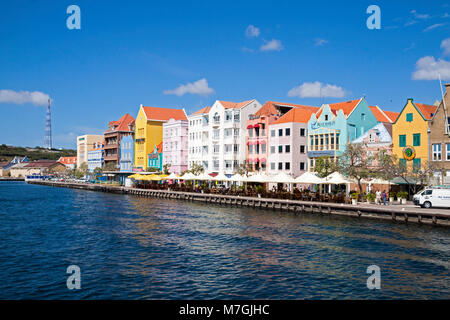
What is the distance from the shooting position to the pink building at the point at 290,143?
259 ft

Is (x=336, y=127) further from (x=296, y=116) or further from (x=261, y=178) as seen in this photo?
(x=261, y=178)

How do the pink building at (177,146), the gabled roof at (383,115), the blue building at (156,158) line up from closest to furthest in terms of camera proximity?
the gabled roof at (383,115) < the pink building at (177,146) < the blue building at (156,158)

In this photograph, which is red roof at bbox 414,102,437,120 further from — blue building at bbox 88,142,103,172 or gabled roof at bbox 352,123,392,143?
blue building at bbox 88,142,103,172

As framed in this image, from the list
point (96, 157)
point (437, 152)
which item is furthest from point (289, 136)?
point (96, 157)

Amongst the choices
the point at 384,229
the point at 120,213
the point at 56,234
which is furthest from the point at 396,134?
the point at 56,234

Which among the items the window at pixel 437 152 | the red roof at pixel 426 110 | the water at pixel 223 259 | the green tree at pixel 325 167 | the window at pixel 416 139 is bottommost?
the water at pixel 223 259

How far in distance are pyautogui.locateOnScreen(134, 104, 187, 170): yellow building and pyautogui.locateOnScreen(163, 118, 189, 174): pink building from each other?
12.1 m

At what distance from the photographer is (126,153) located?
142 meters

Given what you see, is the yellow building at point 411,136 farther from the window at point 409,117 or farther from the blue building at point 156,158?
the blue building at point 156,158

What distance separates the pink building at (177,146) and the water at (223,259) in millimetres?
64818

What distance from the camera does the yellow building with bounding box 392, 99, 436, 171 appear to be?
58812mm

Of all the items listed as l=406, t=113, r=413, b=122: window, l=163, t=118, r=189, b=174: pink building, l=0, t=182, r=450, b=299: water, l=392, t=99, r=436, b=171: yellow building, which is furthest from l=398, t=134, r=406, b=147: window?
l=163, t=118, r=189, b=174: pink building

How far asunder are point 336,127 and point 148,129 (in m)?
70.4

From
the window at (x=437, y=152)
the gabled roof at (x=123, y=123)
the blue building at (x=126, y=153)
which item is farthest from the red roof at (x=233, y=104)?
the gabled roof at (x=123, y=123)
